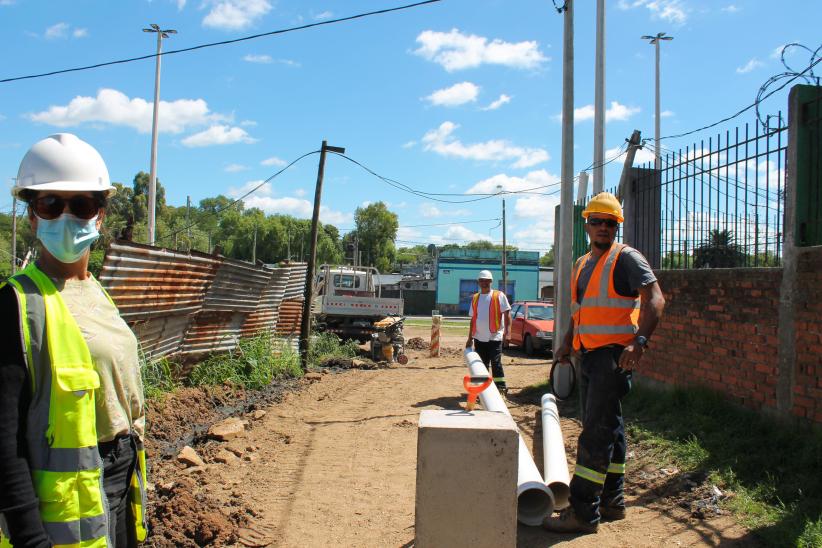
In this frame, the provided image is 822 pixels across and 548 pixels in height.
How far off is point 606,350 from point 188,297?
5.92 m

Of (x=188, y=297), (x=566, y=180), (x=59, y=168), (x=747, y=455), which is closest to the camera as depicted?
(x=59, y=168)

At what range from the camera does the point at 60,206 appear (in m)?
2.14

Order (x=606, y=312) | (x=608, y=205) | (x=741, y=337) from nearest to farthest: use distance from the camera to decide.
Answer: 1. (x=606, y=312)
2. (x=608, y=205)
3. (x=741, y=337)

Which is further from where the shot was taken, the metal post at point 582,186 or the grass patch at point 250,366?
the metal post at point 582,186

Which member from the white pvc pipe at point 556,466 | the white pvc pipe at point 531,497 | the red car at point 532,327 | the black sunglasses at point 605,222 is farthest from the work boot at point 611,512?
the red car at point 532,327

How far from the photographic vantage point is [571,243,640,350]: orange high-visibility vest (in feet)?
13.8

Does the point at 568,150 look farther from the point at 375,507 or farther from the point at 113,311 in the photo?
the point at 113,311

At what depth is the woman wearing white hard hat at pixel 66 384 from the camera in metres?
1.77

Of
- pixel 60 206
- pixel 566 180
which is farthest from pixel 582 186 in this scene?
pixel 60 206

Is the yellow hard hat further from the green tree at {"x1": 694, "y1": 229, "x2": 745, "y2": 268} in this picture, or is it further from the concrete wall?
the green tree at {"x1": 694, "y1": 229, "x2": 745, "y2": 268}

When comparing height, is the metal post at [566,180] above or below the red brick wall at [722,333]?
above

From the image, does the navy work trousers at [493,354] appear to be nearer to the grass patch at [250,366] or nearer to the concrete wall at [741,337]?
the concrete wall at [741,337]

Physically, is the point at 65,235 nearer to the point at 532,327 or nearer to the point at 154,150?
the point at 532,327

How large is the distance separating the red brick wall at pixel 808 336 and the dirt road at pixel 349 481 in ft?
4.25
